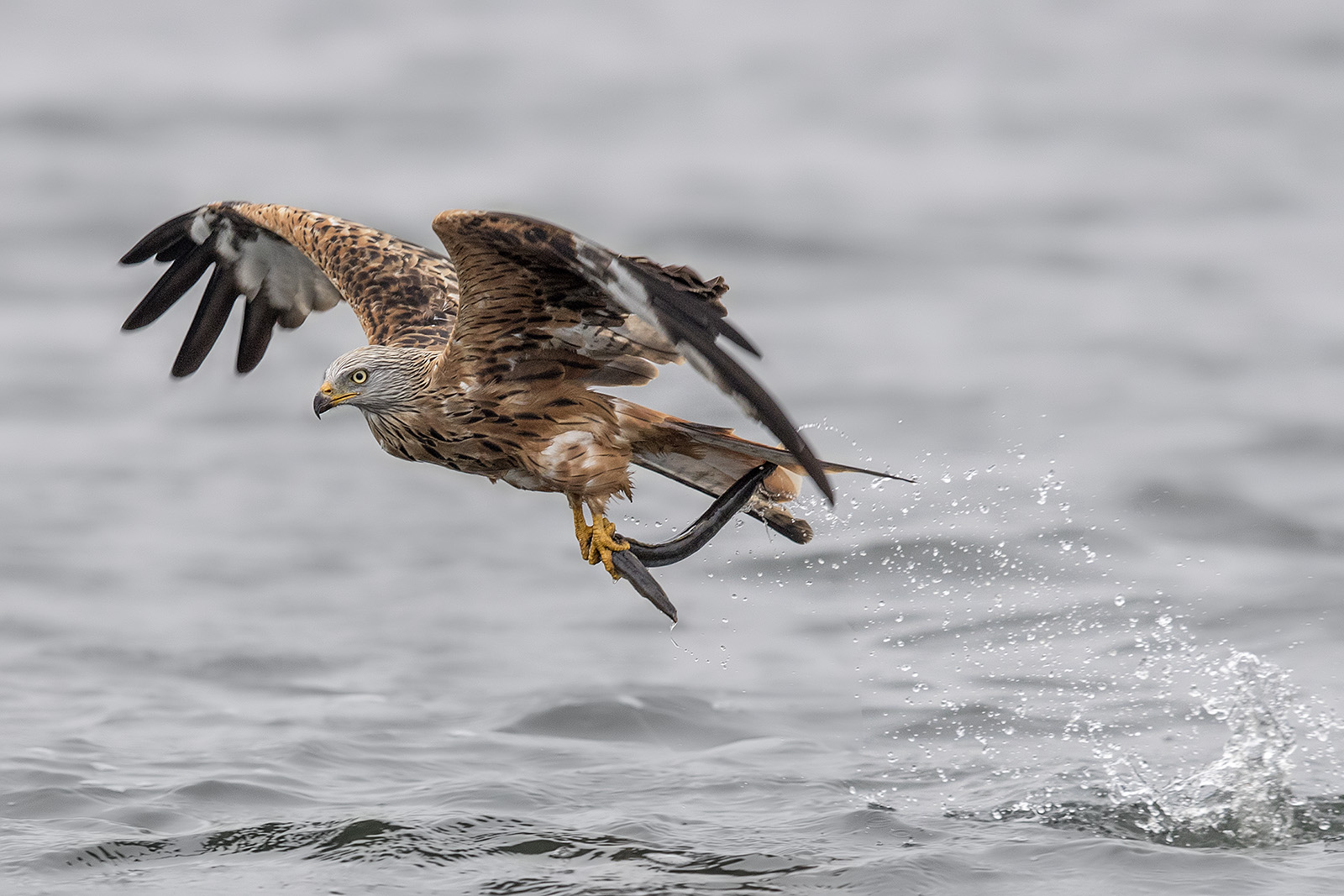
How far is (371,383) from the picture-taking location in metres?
7.80

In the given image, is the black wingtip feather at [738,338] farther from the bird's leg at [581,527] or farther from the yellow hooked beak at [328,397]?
the yellow hooked beak at [328,397]

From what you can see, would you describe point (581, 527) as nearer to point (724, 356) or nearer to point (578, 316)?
point (578, 316)

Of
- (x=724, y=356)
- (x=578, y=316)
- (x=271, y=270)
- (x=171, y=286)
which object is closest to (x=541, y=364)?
(x=578, y=316)

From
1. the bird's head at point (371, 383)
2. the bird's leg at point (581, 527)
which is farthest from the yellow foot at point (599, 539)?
the bird's head at point (371, 383)

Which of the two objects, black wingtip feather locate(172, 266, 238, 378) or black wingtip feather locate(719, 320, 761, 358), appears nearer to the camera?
black wingtip feather locate(719, 320, 761, 358)

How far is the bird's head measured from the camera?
7785 millimetres

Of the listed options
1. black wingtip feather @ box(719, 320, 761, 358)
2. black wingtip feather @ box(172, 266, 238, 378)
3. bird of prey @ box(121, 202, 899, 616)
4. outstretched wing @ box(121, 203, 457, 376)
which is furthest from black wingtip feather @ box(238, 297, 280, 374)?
black wingtip feather @ box(719, 320, 761, 358)

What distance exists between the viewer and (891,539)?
10.9m

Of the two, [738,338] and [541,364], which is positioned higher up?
[541,364]

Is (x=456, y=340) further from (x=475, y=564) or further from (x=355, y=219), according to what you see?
(x=355, y=219)

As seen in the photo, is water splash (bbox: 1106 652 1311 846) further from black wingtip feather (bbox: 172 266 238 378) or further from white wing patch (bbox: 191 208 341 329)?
black wingtip feather (bbox: 172 266 238 378)

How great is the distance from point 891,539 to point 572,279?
407 centimetres

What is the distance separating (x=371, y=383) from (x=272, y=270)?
90.7 inches

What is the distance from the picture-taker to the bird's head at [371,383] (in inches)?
307
